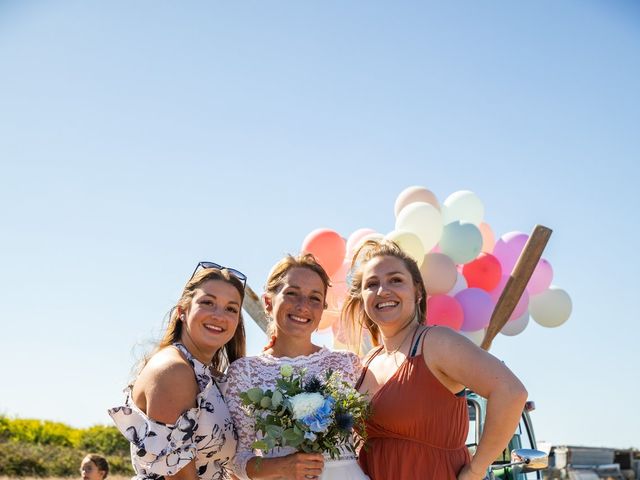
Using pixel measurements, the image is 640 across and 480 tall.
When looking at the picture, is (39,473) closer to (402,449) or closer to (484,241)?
(484,241)

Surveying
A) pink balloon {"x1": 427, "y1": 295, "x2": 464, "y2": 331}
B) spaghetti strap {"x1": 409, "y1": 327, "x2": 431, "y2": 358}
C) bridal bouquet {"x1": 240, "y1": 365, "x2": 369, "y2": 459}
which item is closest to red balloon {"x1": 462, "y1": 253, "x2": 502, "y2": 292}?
pink balloon {"x1": 427, "y1": 295, "x2": 464, "y2": 331}

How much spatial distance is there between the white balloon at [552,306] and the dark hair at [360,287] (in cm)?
466

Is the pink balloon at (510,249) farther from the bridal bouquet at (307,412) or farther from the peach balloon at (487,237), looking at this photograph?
the bridal bouquet at (307,412)

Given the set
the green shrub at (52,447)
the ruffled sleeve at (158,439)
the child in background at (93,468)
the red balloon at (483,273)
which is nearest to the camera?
the ruffled sleeve at (158,439)

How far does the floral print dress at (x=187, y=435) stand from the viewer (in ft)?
10.6

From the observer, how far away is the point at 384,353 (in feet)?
12.5

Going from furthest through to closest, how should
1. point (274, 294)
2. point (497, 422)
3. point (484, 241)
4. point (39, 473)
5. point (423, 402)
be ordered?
point (39, 473), point (484, 241), point (274, 294), point (423, 402), point (497, 422)

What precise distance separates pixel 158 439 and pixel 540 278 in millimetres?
5856

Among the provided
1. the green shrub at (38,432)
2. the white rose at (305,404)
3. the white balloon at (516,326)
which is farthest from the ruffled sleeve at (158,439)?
the green shrub at (38,432)

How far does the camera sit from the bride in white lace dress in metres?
3.59

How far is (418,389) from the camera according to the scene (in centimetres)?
337

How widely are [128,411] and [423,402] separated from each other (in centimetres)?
136

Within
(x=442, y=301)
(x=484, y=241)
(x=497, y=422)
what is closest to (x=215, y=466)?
(x=497, y=422)

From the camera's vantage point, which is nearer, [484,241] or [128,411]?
[128,411]
